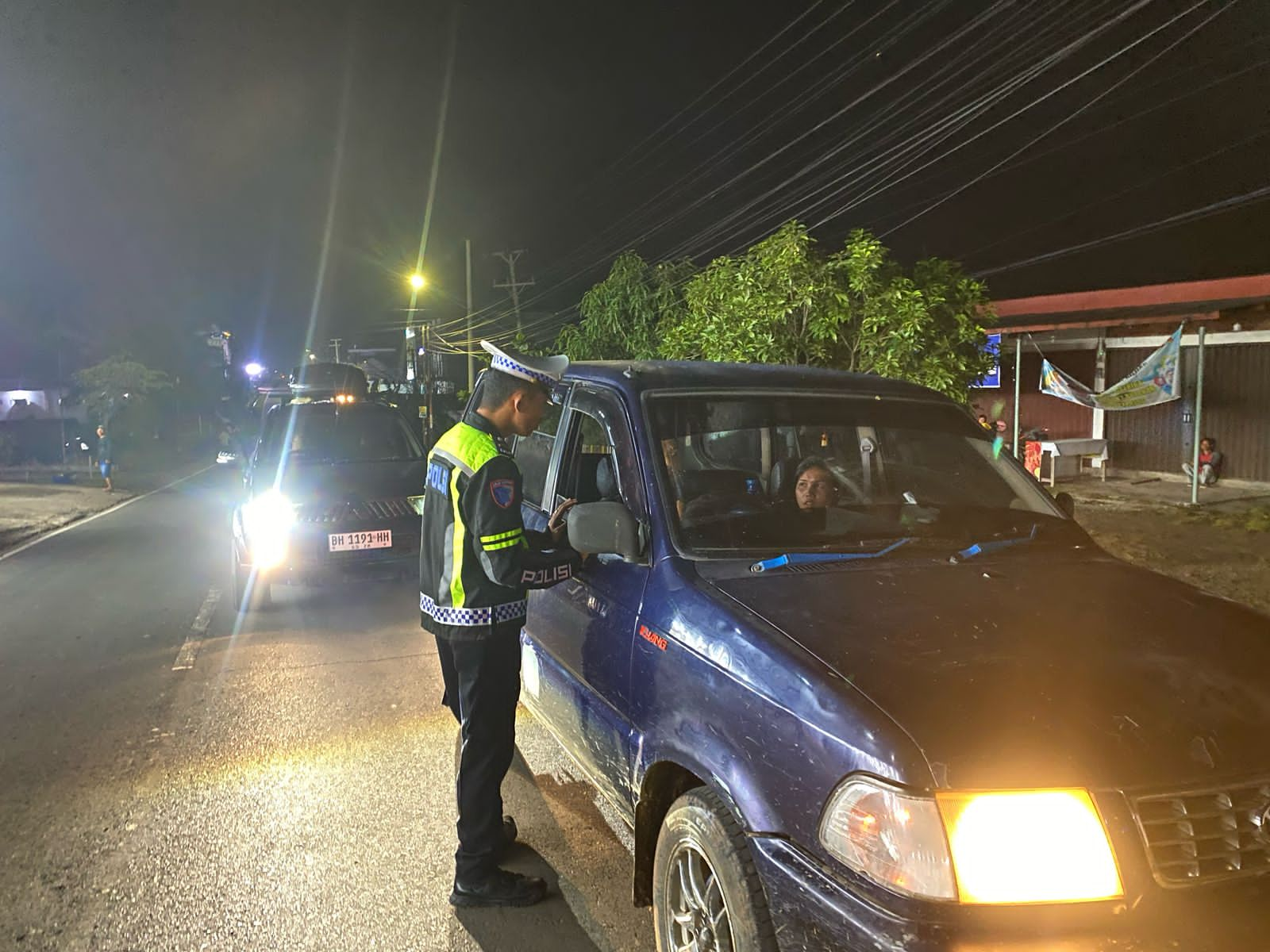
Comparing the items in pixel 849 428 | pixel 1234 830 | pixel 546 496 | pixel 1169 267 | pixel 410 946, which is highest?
Result: pixel 1169 267

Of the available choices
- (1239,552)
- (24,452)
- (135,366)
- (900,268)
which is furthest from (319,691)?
(135,366)

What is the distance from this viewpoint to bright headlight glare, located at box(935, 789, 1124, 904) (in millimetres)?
1927

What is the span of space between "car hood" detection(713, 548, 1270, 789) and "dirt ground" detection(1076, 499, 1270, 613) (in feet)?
18.5

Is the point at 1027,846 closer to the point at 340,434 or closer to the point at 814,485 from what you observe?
the point at 814,485

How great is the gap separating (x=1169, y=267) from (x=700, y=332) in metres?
19.8

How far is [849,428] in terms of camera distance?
12.2ft

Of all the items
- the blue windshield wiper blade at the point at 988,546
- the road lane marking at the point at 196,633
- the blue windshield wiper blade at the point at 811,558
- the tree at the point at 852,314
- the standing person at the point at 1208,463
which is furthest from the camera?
the standing person at the point at 1208,463

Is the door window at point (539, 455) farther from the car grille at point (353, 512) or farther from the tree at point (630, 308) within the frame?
the tree at point (630, 308)

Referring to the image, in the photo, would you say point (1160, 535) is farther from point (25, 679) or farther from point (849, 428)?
point (25, 679)

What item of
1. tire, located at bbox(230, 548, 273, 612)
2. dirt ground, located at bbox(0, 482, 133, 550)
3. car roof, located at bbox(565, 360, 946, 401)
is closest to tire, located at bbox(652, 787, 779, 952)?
car roof, located at bbox(565, 360, 946, 401)

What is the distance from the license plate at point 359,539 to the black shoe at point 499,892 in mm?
4733

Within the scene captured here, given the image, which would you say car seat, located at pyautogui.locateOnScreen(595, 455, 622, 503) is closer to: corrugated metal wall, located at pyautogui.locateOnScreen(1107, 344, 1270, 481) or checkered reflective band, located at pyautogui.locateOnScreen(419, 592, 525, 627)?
checkered reflective band, located at pyautogui.locateOnScreen(419, 592, 525, 627)

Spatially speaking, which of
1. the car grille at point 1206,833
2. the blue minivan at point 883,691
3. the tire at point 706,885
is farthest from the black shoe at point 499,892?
the car grille at point 1206,833

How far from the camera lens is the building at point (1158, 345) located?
14.9 meters
